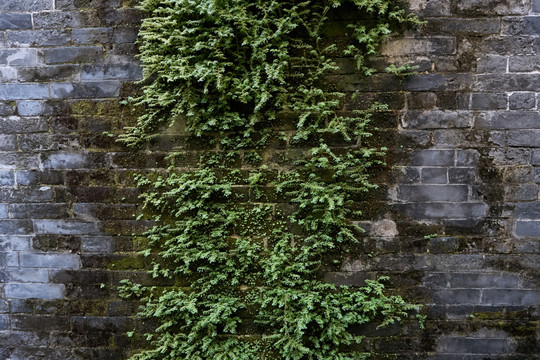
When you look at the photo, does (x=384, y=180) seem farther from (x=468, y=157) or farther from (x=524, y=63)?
(x=524, y=63)

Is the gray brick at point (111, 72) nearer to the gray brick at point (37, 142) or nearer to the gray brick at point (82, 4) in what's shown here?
the gray brick at point (82, 4)

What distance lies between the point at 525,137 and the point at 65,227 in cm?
317

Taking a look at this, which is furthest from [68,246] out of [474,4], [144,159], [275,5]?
[474,4]

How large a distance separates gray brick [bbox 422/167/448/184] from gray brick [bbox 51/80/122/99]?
2138 millimetres

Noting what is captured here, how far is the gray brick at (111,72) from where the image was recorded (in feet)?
6.86

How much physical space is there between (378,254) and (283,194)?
30.0 inches

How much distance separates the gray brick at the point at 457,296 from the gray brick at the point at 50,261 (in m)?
2.51

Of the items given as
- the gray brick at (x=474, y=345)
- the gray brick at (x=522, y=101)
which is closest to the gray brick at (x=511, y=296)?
the gray brick at (x=474, y=345)

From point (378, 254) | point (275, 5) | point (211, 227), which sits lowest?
point (378, 254)

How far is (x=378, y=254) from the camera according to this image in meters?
2.10

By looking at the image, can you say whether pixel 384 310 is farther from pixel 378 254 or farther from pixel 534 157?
pixel 534 157

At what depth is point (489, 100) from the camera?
1996 millimetres

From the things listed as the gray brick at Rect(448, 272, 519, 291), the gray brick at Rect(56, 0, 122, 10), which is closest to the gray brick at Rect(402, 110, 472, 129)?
the gray brick at Rect(448, 272, 519, 291)

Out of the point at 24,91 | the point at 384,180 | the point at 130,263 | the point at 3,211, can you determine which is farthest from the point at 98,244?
the point at 384,180
